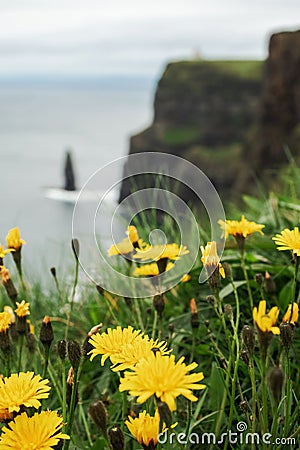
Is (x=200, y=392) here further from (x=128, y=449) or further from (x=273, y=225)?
(x=273, y=225)

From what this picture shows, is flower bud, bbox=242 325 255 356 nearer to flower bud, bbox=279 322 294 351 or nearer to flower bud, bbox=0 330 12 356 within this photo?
flower bud, bbox=279 322 294 351

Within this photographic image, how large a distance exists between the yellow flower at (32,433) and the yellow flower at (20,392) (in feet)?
0.05

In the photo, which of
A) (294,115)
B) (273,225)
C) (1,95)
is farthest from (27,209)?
(1,95)

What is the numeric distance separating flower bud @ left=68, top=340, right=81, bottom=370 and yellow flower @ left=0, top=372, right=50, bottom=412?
0.07 metres

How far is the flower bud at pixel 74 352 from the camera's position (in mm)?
805

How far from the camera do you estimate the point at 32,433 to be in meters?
0.69

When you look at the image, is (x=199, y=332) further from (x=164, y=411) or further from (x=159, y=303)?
(x=164, y=411)

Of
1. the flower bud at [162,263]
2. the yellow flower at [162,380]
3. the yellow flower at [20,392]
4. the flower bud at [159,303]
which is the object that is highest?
the yellow flower at [162,380]

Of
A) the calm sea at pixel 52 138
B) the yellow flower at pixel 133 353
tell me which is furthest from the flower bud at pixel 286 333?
the calm sea at pixel 52 138

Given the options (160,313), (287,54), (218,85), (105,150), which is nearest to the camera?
(160,313)

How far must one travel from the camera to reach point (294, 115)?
17.4 metres

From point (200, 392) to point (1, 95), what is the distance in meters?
78.4

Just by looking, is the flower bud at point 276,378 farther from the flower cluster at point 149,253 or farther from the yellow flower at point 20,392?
the flower cluster at point 149,253

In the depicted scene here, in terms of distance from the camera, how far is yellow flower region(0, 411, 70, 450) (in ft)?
2.22
